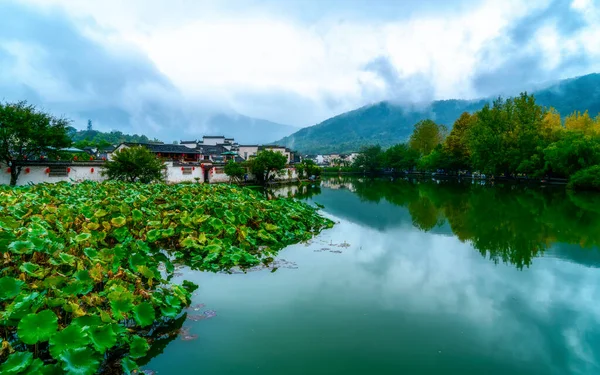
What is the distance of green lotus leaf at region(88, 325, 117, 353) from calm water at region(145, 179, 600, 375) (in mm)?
843

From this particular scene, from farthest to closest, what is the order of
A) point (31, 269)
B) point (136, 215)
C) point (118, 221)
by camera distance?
point (136, 215) → point (118, 221) → point (31, 269)

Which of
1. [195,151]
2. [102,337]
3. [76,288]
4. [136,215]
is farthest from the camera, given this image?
[195,151]

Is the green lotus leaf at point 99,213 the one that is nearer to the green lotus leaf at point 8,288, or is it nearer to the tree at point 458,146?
the green lotus leaf at point 8,288

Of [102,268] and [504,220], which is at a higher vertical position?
[102,268]

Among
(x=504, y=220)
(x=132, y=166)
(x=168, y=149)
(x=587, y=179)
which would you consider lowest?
(x=504, y=220)

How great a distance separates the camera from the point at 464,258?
899 centimetres

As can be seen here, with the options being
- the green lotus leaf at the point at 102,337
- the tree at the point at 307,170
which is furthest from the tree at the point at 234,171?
the green lotus leaf at the point at 102,337

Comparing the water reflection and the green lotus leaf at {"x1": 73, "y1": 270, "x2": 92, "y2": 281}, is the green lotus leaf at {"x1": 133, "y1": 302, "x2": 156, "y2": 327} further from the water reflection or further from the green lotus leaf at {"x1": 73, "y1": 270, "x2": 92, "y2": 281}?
the water reflection

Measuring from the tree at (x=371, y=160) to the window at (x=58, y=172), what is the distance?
52038 mm

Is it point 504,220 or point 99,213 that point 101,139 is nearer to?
point 99,213

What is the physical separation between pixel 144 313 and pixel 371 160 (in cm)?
6367

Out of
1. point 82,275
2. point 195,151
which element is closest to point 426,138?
point 195,151

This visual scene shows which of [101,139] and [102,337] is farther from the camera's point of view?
[101,139]

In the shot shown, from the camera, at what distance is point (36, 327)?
3.18 meters
